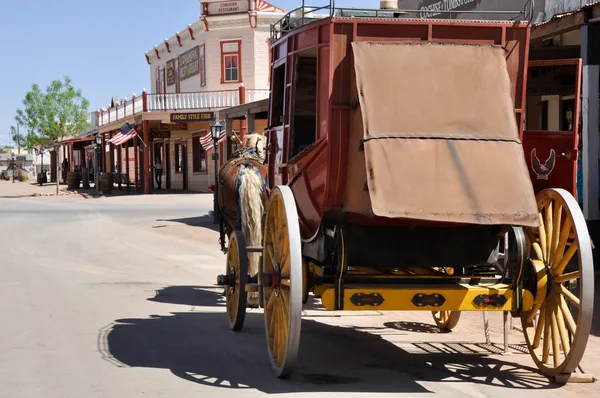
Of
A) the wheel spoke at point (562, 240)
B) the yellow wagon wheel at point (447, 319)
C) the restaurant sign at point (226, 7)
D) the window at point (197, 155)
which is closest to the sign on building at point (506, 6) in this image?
the yellow wagon wheel at point (447, 319)

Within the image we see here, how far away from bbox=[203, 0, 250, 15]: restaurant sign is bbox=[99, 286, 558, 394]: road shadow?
3166cm

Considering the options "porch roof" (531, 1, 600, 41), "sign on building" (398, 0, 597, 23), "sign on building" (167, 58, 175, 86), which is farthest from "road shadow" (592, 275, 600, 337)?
"sign on building" (167, 58, 175, 86)

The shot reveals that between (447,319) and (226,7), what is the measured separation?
1299 inches

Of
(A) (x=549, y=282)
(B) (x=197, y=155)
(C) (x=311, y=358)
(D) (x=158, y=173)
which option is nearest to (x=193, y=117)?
(B) (x=197, y=155)

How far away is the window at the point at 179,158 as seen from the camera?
4450 centimetres

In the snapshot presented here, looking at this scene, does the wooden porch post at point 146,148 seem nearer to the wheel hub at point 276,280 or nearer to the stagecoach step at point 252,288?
the stagecoach step at point 252,288

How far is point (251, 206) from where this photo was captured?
9.00 meters

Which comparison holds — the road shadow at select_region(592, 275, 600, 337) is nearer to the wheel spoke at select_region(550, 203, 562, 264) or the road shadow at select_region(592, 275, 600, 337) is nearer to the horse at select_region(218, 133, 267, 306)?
the wheel spoke at select_region(550, 203, 562, 264)

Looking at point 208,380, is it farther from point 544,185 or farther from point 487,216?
point 544,185

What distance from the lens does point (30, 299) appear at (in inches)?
398

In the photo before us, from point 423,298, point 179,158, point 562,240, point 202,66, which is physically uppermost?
point 202,66

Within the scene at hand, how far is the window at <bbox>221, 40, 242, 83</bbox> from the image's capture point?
39.4 meters

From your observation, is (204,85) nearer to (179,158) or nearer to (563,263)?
(179,158)

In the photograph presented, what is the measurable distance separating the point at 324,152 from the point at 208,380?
1.93 meters
